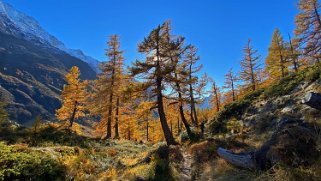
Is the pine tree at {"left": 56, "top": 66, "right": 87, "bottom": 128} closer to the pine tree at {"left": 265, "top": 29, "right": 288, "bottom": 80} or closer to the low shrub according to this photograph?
the low shrub

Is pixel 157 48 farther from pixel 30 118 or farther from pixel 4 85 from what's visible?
pixel 4 85

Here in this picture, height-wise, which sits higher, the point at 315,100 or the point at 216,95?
the point at 216,95

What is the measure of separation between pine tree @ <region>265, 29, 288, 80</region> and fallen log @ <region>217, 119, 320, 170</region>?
32.3m

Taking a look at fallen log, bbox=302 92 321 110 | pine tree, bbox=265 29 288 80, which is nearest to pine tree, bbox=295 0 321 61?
pine tree, bbox=265 29 288 80

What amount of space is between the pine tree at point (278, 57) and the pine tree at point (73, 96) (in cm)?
3076

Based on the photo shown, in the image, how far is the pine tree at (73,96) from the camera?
3606 cm

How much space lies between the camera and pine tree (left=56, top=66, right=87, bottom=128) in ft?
118

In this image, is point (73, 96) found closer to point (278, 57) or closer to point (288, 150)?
point (278, 57)

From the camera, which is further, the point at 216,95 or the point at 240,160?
the point at 216,95

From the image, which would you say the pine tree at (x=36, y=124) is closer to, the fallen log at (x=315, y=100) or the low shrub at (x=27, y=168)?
the low shrub at (x=27, y=168)

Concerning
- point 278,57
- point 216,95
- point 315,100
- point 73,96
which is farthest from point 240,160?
point 216,95

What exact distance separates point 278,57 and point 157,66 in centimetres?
2737

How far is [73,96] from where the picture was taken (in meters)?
36.8

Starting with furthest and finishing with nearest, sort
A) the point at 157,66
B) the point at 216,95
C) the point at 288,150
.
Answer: the point at 216,95
the point at 157,66
the point at 288,150
